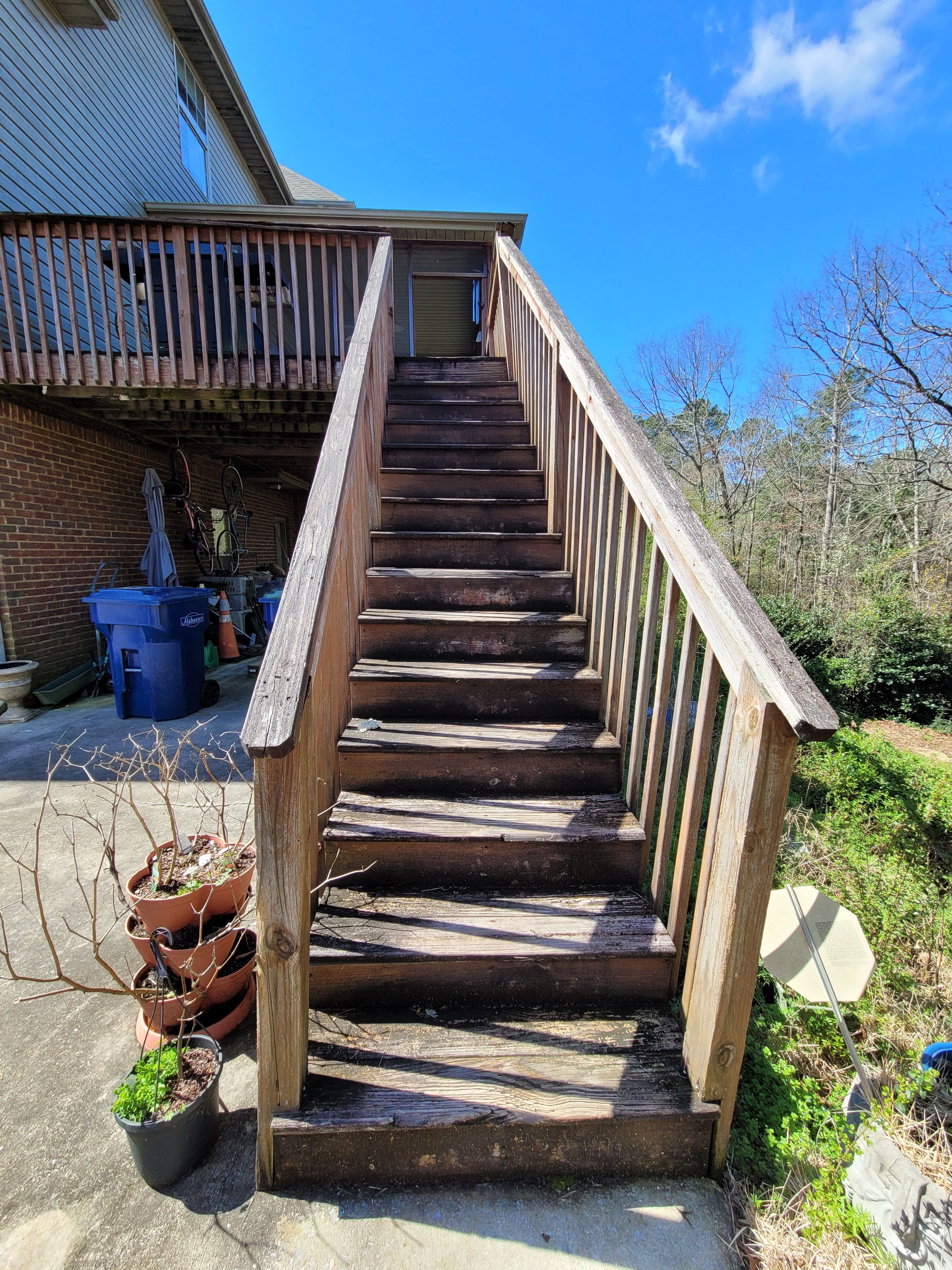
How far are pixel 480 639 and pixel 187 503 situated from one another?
6162 millimetres

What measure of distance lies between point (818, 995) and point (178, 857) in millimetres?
1960

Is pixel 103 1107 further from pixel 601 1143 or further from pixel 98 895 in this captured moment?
pixel 601 1143

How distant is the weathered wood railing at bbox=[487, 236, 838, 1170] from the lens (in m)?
1.19

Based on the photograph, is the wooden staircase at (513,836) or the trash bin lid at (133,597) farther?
the trash bin lid at (133,597)

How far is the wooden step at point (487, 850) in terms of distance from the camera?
1.76 metres

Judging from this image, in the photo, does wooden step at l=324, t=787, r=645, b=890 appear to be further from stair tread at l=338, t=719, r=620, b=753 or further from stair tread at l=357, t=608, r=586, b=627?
stair tread at l=357, t=608, r=586, b=627

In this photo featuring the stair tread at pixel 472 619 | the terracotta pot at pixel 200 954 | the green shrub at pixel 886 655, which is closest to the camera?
the terracotta pot at pixel 200 954

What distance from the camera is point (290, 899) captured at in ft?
3.93

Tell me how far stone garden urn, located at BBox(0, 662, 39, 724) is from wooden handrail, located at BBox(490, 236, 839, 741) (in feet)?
16.8

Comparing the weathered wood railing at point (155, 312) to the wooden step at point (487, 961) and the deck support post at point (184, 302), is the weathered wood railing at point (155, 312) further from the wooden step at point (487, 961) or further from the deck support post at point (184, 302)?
the wooden step at point (487, 961)

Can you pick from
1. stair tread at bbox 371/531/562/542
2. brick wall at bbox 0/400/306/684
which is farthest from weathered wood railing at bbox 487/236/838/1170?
brick wall at bbox 0/400/306/684

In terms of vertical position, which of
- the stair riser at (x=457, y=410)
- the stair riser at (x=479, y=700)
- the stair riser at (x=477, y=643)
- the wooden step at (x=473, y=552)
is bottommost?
the stair riser at (x=479, y=700)

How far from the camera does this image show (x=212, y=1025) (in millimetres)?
1675

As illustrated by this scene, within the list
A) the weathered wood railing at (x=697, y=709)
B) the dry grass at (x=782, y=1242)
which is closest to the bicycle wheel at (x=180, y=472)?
the weathered wood railing at (x=697, y=709)
